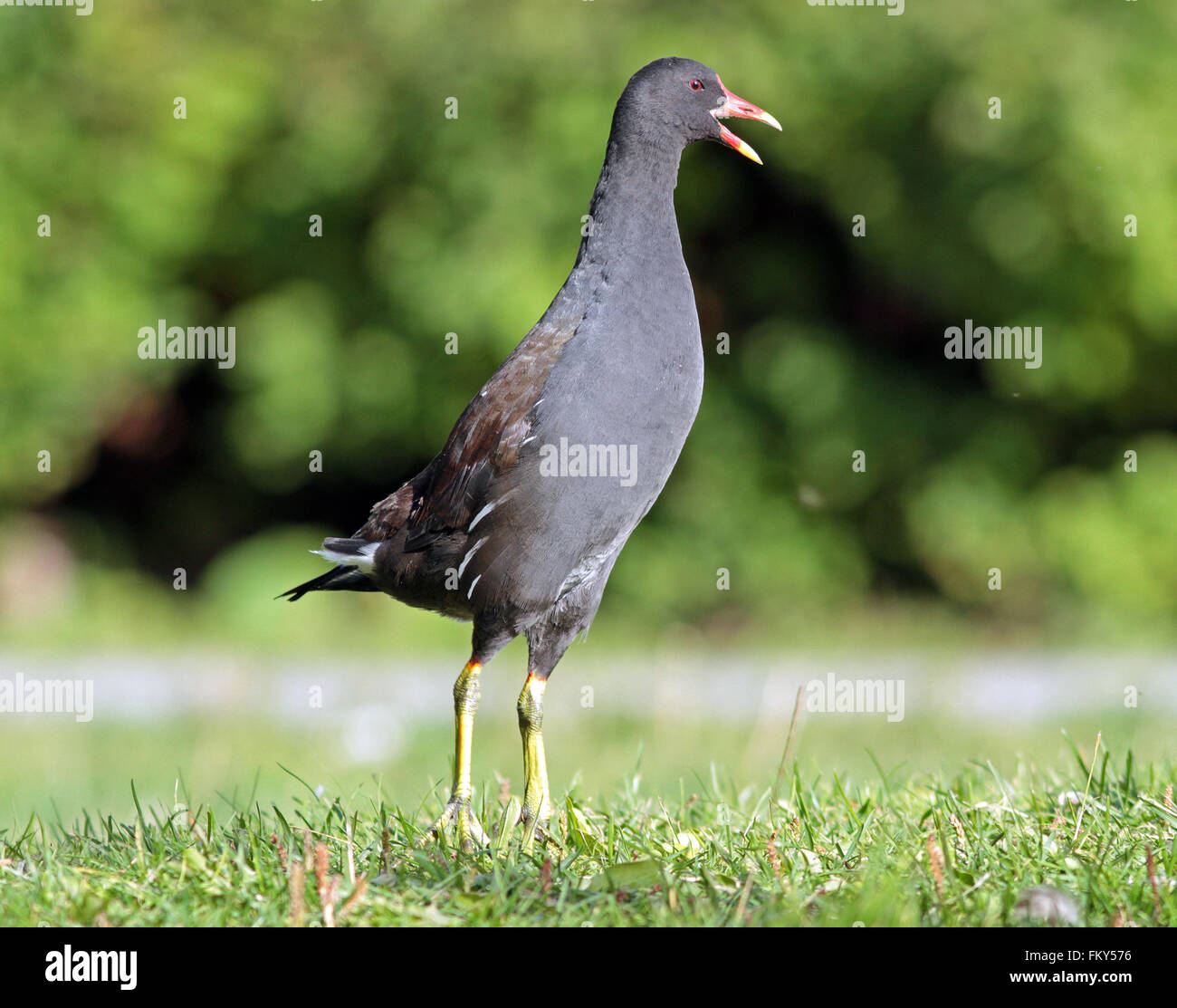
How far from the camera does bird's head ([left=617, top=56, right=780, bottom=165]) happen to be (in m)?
3.83

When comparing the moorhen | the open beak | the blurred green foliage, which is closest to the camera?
the moorhen

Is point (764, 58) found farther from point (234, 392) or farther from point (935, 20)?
point (234, 392)

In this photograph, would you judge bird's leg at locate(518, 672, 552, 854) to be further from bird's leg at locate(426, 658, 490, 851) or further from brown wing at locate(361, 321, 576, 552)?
brown wing at locate(361, 321, 576, 552)

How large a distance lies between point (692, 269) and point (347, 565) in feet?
22.8

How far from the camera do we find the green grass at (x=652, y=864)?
2.76 metres

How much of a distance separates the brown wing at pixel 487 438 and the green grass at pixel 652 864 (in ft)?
2.73

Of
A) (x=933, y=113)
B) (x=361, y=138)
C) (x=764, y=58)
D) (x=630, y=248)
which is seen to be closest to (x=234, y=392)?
(x=361, y=138)

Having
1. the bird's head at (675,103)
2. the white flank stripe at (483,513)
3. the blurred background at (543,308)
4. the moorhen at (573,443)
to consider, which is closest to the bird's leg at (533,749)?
the moorhen at (573,443)

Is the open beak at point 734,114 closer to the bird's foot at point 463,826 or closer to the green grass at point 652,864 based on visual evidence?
the green grass at point 652,864

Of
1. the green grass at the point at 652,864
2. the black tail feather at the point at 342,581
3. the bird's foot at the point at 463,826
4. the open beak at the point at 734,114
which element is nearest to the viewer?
the green grass at the point at 652,864

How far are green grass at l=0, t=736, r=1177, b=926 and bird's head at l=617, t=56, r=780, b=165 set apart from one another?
1.88m

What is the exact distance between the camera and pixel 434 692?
826cm

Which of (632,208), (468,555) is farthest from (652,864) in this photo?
(632,208)

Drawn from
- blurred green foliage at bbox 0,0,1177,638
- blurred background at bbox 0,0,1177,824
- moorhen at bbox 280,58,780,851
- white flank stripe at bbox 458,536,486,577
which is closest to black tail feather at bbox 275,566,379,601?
moorhen at bbox 280,58,780,851
